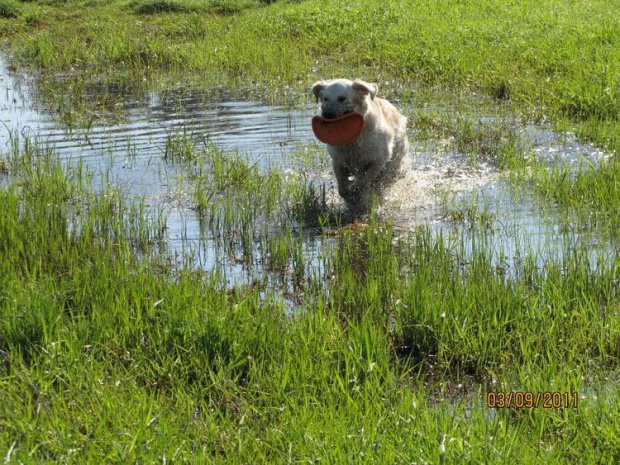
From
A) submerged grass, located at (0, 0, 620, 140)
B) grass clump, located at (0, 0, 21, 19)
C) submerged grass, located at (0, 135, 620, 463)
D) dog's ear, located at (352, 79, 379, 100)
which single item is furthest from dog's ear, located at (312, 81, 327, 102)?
grass clump, located at (0, 0, 21, 19)

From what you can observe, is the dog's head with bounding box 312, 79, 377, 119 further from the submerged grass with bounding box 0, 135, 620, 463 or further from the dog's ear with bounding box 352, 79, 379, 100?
the submerged grass with bounding box 0, 135, 620, 463

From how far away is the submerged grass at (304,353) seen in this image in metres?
3.75

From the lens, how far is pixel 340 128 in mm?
8531

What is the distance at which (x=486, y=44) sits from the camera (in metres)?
14.8

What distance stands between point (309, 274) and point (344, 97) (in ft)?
9.41

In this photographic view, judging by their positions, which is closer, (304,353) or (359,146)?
(304,353)

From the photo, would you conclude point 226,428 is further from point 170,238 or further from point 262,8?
point 262,8

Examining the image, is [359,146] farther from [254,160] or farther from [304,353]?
[304,353]

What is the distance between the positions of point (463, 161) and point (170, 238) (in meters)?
3.84

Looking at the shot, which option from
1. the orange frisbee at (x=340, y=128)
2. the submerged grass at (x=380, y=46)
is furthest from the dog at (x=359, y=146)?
the submerged grass at (x=380, y=46)

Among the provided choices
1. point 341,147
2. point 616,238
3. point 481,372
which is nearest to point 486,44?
point 341,147
